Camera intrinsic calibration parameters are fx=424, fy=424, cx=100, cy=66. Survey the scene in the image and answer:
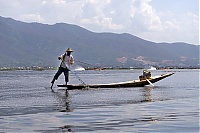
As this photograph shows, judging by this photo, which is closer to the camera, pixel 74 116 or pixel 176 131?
pixel 176 131

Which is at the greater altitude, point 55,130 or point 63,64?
point 63,64

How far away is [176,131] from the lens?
1165 centimetres

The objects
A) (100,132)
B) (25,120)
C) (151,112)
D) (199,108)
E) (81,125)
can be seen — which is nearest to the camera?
(100,132)

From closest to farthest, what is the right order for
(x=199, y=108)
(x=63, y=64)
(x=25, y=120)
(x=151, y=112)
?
(x=25, y=120) → (x=151, y=112) → (x=199, y=108) → (x=63, y=64)

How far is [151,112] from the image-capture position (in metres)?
15.8

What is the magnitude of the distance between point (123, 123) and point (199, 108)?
5.07 metres

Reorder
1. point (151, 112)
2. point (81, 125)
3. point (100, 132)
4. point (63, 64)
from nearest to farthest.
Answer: point (100, 132) → point (81, 125) → point (151, 112) → point (63, 64)

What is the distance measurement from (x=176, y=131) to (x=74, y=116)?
13.8 ft

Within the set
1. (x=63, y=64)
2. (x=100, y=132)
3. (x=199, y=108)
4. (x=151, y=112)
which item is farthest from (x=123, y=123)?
(x=63, y=64)

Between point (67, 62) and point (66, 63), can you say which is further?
point (67, 62)

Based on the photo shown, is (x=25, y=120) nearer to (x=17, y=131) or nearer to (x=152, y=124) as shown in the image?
(x=17, y=131)

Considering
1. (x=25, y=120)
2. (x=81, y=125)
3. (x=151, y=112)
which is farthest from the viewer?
(x=151, y=112)

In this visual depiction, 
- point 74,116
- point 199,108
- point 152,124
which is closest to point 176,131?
point 152,124

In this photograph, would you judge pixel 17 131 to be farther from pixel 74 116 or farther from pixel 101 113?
pixel 101 113
